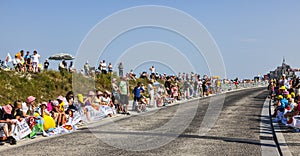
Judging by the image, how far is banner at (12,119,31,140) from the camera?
11430 millimetres

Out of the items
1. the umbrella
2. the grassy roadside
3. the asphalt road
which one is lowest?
the asphalt road

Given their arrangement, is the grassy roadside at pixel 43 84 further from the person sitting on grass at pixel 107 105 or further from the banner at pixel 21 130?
the banner at pixel 21 130

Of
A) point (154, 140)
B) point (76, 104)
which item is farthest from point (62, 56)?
point (154, 140)

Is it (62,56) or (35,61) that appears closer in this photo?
(35,61)

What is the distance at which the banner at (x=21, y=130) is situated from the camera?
37.5 ft

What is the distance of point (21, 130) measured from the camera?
11.7m

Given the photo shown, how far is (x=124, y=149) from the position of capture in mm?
9734

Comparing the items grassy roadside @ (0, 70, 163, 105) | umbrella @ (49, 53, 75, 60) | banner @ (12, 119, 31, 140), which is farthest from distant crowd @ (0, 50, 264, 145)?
umbrella @ (49, 53, 75, 60)

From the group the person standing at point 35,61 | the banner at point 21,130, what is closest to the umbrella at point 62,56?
the person standing at point 35,61

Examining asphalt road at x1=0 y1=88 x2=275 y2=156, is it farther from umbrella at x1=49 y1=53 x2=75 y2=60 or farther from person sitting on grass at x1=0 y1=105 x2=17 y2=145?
umbrella at x1=49 y1=53 x2=75 y2=60

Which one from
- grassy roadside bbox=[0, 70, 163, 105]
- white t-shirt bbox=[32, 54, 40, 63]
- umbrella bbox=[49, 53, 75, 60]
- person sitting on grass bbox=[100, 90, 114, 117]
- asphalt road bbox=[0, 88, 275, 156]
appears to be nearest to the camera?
asphalt road bbox=[0, 88, 275, 156]

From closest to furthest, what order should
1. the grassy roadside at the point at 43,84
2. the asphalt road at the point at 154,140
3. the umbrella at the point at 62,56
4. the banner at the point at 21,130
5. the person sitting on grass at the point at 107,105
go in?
the asphalt road at the point at 154,140
the banner at the point at 21,130
the person sitting on grass at the point at 107,105
the grassy roadside at the point at 43,84
the umbrella at the point at 62,56

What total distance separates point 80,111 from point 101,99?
278cm

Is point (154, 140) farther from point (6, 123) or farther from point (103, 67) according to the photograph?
point (103, 67)
